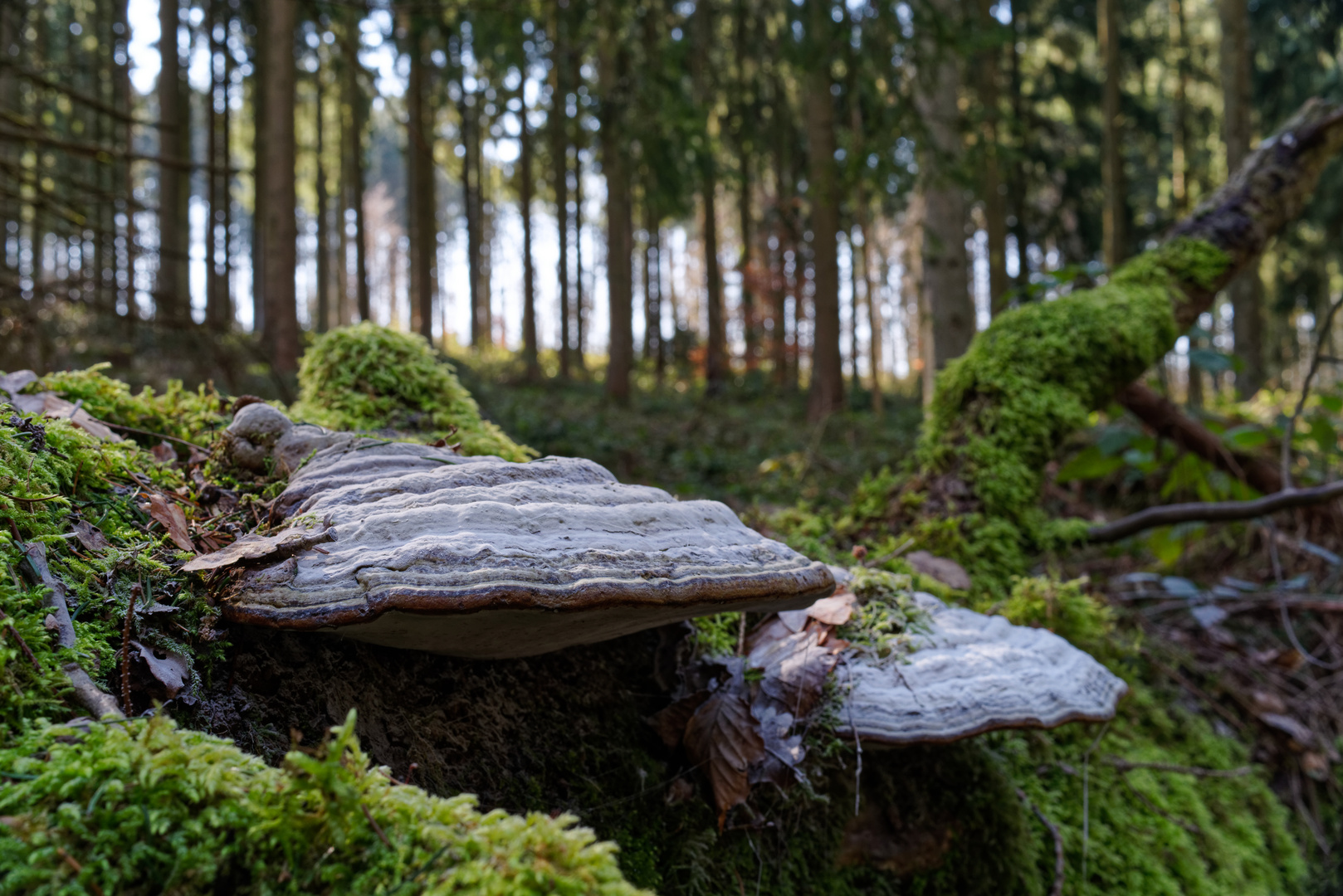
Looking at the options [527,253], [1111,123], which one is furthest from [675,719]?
[527,253]

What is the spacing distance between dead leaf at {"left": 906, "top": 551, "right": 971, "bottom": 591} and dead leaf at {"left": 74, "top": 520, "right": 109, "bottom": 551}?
7.90ft

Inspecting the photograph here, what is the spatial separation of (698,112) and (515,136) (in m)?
6.18

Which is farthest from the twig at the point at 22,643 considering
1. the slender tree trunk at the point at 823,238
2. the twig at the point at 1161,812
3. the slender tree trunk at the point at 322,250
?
the slender tree trunk at the point at 322,250

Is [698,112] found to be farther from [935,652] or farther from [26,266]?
[26,266]

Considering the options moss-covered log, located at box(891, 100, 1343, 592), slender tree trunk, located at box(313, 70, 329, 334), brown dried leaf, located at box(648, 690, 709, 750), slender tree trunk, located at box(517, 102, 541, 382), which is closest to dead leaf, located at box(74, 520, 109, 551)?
brown dried leaf, located at box(648, 690, 709, 750)

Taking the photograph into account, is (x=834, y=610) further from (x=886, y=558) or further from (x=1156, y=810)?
(x=1156, y=810)

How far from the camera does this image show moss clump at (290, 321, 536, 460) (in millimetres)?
2301

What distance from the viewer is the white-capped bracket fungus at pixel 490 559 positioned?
1.08 meters

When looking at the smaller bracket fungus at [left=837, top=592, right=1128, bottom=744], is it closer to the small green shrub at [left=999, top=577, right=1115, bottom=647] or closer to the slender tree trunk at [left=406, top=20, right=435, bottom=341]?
the small green shrub at [left=999, top=577, right=1115, bottom=647]

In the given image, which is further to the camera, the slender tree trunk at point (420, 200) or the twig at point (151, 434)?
the slender tree trunk at point (420, 200)

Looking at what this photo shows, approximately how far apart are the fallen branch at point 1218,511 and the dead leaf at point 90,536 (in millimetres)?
3713

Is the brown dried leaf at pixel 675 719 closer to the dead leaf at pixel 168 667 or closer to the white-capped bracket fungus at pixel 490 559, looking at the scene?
the white-capped bracket fungus at pixel 490 559

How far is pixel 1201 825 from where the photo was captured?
262cm

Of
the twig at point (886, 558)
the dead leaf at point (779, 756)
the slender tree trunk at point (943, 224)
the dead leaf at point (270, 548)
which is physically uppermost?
the slender tree trunk at point (943, 224)
